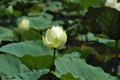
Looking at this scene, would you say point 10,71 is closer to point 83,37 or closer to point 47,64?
point 47,64

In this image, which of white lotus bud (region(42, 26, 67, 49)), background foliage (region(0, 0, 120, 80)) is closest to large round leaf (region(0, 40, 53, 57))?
background foliage (region(0, 0, 120, 80))

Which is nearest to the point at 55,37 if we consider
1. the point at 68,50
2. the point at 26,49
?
the point at 26,49

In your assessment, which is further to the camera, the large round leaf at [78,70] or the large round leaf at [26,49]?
the large round leaf at [26,49]

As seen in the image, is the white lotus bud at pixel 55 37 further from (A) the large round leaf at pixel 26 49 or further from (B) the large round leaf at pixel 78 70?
(A) the large round leaf at pixel 26 49

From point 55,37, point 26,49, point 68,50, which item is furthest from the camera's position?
point 68,50

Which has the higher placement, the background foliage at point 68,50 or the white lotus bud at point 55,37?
the white lotus bud at point 55,37

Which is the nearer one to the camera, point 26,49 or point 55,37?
point 55,37

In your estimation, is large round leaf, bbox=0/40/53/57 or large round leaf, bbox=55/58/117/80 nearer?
large round leaf, bbox=55/58/117/80

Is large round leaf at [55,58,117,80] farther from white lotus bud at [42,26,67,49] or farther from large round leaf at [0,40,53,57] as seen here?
large round leaf at [0,40,53,57]

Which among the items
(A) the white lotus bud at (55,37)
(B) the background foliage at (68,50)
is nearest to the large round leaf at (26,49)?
(B) the background foliage at (68,50)

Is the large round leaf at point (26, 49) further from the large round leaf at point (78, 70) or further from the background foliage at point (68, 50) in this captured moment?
the large round leaf at point (78, 70)

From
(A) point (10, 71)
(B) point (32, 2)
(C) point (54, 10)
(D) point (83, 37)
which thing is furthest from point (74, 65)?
(C) point (54, 10)

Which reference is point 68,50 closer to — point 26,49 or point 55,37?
point 26,49
